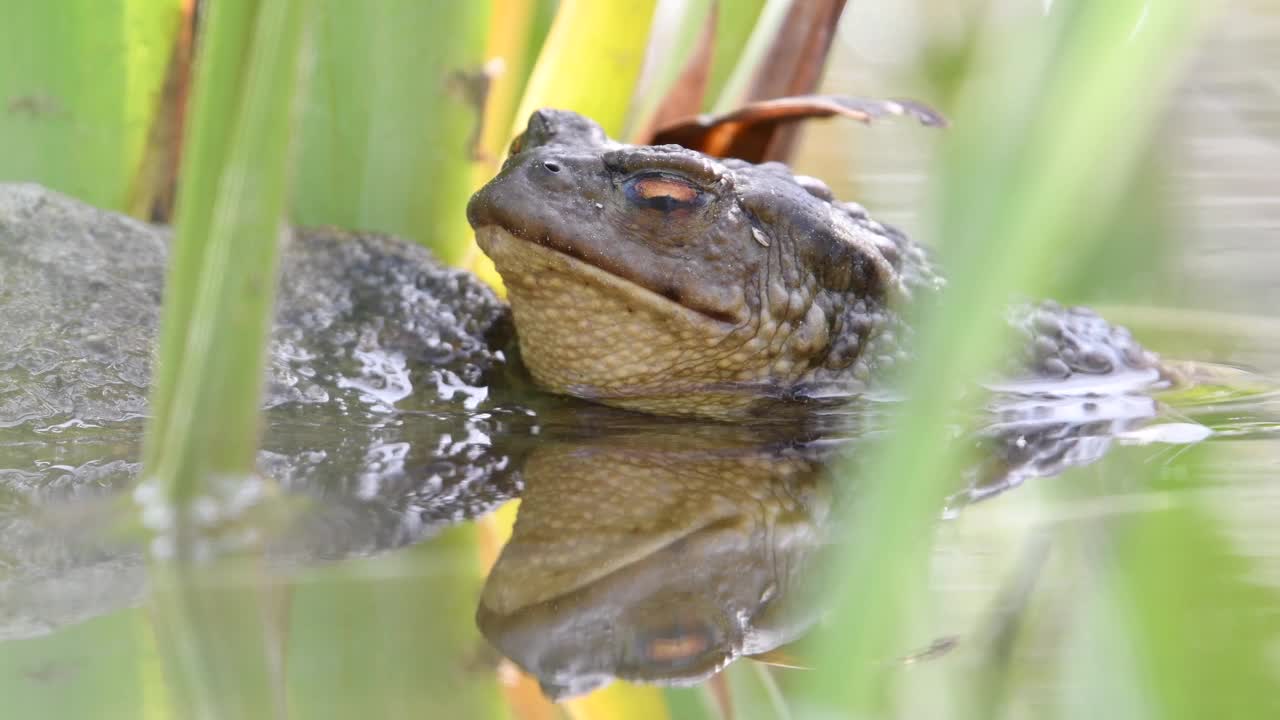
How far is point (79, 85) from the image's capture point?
86.8 inches

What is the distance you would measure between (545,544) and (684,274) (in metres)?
0.89

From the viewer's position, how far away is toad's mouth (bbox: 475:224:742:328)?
214 centimetres

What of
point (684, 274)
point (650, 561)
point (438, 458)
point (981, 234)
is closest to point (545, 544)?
point (650, 561)

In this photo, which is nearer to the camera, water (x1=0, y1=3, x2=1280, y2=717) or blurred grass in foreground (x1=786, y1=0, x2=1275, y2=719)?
blurred grass in foreground (x1=786, y1=0, x2=1275, y2=719)

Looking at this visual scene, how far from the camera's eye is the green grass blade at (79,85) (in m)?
2.15

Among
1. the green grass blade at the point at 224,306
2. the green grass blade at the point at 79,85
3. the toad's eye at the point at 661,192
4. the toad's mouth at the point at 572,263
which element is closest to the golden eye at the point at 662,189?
the toad's eye at the point at 661,192

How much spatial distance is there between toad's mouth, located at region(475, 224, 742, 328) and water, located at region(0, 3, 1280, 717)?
0.25 metres

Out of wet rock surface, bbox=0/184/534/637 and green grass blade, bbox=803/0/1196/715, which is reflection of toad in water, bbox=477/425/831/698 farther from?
green grass blade, bbox=803/0/1196/715

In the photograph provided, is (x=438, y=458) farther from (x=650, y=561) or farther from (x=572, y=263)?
(x=650, y=561)

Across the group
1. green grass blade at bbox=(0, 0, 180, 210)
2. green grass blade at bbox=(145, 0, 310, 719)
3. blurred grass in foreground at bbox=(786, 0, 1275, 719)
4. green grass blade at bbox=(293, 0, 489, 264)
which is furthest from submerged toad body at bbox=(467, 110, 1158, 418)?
blurred grass in foreground at bbox=(786, 0, 1275, 719)

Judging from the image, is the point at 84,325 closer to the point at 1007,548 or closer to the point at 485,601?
the point at 485,601

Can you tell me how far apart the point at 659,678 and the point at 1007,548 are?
556 millimetres

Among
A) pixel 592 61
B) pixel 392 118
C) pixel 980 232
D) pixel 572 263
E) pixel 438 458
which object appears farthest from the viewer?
pixel 592 61

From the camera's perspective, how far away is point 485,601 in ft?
4.15
